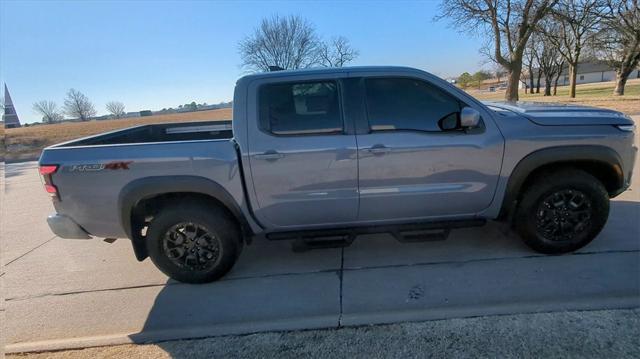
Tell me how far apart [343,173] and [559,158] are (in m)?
1.96

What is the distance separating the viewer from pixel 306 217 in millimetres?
3242

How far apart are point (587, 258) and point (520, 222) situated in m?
0.71

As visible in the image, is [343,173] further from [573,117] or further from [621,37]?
[621,37]

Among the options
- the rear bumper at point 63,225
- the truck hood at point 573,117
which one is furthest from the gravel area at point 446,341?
the truck hood at point 573,117

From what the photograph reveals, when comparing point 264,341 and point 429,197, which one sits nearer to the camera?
point 264,341

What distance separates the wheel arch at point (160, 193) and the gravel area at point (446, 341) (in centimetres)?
104

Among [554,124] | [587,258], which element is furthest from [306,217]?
[587,258]

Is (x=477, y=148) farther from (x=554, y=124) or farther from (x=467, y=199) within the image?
(x=554, y=124)

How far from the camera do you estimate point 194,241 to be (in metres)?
3.25

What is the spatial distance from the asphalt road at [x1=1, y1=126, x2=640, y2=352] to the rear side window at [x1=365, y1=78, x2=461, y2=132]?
1.41 metres

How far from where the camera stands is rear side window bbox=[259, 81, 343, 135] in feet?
10.1

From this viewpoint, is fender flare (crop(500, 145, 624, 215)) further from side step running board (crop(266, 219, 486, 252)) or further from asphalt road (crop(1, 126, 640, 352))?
asphalt road (crop(1, 126, 640, 352))

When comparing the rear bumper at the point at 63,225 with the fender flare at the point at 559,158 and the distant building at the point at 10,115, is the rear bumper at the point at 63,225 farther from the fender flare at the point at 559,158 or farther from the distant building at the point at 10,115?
the distant building at the point at 10,115

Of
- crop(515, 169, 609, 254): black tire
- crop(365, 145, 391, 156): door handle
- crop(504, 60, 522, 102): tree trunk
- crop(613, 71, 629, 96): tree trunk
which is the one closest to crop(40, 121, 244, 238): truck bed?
crop(365, 145, 391, 156): door handle
